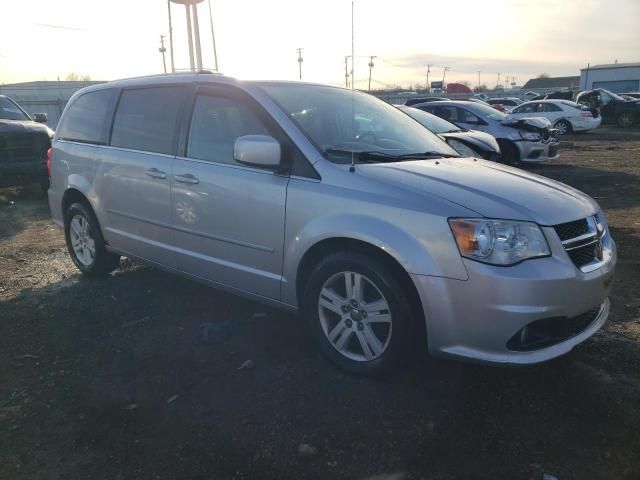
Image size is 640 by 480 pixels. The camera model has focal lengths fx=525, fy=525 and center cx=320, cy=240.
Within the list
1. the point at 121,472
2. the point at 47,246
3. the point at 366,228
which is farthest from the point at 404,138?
the point at 47,246

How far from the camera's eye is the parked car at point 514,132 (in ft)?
34.4

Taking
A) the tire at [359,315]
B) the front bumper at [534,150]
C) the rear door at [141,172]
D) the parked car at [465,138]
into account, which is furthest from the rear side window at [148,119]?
the front bumper at [534,150]

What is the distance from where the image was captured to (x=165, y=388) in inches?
123

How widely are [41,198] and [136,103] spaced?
6.87 metres

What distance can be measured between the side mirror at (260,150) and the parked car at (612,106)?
80.9ft

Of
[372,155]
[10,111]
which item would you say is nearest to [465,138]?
[372,155]

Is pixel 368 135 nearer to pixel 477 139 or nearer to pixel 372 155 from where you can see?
pixel 372 155

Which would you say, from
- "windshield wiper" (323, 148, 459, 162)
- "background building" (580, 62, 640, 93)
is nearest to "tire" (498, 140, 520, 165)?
"windshield wiper" (323, 148, 459, 162)

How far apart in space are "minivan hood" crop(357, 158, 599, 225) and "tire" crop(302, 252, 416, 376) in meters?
0.53

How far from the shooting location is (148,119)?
171 inches

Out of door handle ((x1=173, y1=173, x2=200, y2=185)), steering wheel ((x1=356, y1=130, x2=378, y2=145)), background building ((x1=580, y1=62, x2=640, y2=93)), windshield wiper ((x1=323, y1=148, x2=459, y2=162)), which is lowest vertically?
door handle ((x1=173, y1=173, x2=200, y2=185))

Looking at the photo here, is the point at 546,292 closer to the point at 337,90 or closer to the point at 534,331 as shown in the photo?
the point at 534,331

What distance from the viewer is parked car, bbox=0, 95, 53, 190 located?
923cm

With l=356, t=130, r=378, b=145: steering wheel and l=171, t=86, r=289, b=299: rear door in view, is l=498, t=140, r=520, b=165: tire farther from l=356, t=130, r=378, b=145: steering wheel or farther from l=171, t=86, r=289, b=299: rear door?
l=171, t=86, r=289, b=299: rear door
